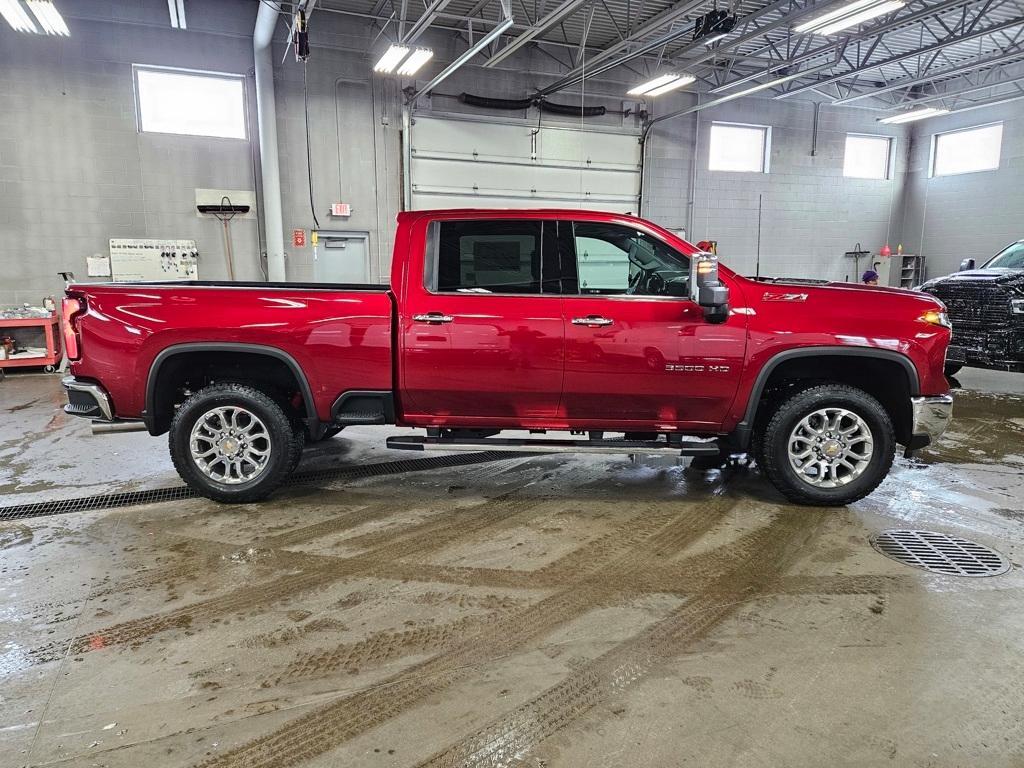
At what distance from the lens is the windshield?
8312 millimetres

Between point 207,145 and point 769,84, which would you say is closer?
point 207,145

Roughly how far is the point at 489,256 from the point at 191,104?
9351 mm

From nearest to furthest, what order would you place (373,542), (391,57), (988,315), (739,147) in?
(373,542) < (988,315) < (391,57) < (739,147)

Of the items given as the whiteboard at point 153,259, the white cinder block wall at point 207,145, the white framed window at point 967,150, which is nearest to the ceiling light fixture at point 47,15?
the white cinder block wall at point 207,145

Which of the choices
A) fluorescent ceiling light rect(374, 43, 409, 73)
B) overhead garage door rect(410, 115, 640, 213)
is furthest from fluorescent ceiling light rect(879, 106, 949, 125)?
fluorescent ceiling light rect(374, 43, 409, 73)

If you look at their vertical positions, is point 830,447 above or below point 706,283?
below

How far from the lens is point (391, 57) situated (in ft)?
30.4

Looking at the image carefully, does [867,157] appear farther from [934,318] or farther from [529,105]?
[934,318]

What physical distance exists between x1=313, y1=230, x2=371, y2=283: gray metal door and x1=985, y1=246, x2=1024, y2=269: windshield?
32.1 ft

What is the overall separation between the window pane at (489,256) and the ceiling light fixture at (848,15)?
688 centimetres

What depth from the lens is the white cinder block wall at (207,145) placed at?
9969 mm

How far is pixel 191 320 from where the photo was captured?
12.6ft

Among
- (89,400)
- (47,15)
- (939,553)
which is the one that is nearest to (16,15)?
(47,15)

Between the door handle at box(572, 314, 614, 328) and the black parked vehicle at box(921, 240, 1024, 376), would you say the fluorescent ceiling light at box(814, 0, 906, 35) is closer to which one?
the black parked vehicle at box(921, 240, 1024, 376)
